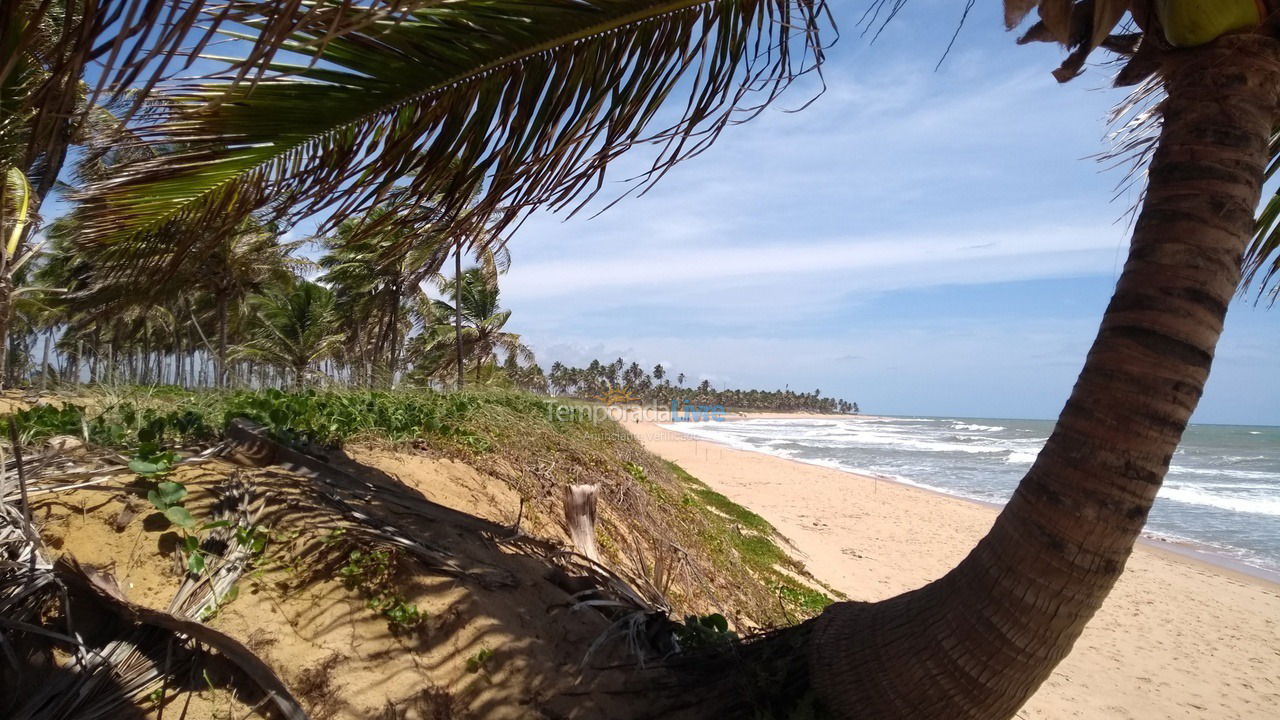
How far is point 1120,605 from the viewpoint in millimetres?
10492

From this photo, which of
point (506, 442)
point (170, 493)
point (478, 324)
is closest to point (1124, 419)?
point (170, 493)

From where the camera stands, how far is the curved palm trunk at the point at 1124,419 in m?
1.86

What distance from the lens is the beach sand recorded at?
23.2 ft

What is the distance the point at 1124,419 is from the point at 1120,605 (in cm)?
1122

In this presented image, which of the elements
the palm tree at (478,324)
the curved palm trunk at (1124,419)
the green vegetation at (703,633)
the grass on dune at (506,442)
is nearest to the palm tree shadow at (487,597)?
the green vegetation at (703,633)

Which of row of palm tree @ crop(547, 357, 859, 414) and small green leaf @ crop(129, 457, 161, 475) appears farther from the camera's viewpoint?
row of palm tree @ crop(547, 357, 859, 414)

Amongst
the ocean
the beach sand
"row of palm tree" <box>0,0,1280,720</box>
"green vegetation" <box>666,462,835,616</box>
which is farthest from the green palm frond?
the ocean

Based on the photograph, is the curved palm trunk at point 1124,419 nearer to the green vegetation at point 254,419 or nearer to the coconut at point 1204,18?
the coconut at point 1204,18

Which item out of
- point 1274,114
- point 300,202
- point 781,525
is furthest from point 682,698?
point 781,525

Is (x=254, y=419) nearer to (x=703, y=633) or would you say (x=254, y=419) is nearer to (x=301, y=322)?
(x=703, y=633)

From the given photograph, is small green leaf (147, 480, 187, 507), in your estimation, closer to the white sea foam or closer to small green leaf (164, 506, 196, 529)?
small green leaf (164, 506, 196, 529)

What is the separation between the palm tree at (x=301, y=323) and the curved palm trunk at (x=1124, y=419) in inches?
1090

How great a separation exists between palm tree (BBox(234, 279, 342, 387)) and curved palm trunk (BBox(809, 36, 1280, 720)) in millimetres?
27694

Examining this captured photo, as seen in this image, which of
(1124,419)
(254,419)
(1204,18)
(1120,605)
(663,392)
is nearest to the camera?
(1124,419)
